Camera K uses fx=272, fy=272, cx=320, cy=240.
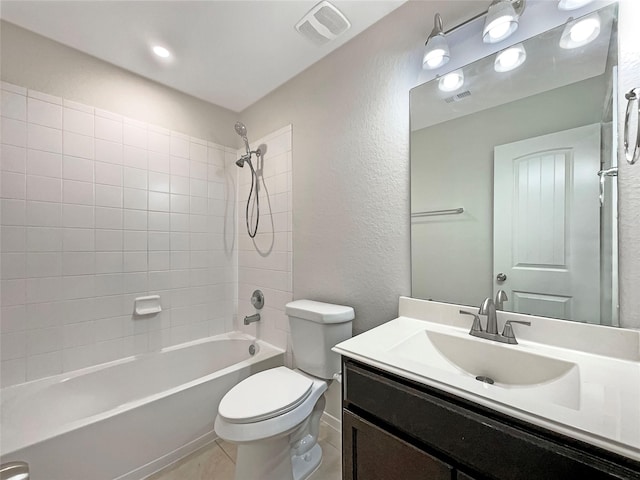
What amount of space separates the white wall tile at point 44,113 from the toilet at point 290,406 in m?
1.78

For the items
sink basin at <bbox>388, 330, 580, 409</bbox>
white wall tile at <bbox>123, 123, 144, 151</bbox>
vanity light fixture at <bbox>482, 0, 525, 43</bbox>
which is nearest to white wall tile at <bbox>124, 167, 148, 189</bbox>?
white wall tile at <bbox>123, 123, 144, 151</bbox>

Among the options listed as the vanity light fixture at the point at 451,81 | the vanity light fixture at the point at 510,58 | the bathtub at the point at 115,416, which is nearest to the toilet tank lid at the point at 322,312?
the bathtub at the point at 115,416

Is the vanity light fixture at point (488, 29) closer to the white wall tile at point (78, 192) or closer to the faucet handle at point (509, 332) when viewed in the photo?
the faucet handle at point (509, 332)

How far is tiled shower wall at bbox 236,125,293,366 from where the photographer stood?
2.01m

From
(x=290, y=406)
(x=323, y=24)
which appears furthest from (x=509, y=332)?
(x=323, y=24)

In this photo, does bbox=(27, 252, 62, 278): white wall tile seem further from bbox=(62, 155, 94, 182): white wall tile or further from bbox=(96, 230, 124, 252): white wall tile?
bbox=(62, 155, 94, 182): white wall tile

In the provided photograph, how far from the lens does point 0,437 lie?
1.14 m

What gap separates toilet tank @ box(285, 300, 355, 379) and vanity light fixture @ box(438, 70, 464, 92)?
1194mm

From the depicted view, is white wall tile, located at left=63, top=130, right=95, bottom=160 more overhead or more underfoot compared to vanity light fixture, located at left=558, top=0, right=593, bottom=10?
more underfoot

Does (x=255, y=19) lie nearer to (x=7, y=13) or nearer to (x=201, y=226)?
(x=7, y=13)

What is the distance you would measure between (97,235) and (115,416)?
3.56 ft

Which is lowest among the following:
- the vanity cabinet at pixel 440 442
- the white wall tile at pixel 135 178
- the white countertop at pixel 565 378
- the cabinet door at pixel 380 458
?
the cabinet door at pixel 380 458

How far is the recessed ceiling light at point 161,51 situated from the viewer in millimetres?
1666

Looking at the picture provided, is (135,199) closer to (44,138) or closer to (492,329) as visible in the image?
(44,138)
